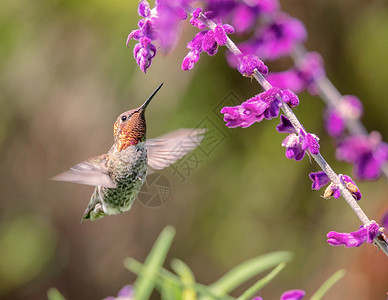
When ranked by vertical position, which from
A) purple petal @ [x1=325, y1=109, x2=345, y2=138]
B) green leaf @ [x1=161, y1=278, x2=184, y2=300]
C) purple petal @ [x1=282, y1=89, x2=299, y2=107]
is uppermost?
purple petal @ [x1=282, y1=89, x2=299, y2=107]

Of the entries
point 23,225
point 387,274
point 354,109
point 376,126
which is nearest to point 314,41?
point 376,126

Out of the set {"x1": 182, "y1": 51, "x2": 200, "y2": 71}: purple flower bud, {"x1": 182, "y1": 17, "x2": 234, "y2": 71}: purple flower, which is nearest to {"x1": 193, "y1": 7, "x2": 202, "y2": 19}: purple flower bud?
{"x1": 182, "y1": 17, "x2": 234, "y2": 71}: purple flower

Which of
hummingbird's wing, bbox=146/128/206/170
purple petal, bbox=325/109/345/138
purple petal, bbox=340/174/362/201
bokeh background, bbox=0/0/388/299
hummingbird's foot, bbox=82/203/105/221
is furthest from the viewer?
bokeh background, bbox=0/0/388/299

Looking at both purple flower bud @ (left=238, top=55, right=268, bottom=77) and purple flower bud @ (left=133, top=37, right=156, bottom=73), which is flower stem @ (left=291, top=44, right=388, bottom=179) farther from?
purple flower bud @ (left=133, top=37, right=156, bottom=73)

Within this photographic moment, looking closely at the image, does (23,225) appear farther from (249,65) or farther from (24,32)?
(249,65)

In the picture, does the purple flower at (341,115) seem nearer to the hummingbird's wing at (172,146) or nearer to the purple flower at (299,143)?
the purple flower at (299,143)
